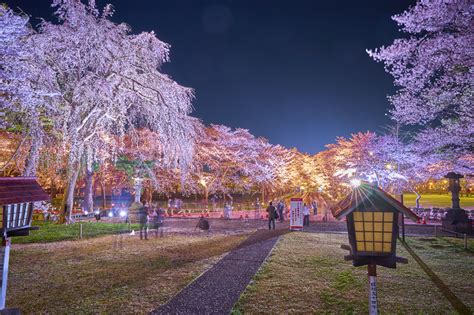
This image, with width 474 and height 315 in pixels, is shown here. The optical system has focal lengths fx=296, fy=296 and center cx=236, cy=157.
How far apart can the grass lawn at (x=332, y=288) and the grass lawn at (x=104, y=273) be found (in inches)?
79.1

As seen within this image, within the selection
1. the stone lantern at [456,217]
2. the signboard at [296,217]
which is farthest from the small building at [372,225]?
the stone lantern at [456,217]

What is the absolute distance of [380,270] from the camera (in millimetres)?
8586

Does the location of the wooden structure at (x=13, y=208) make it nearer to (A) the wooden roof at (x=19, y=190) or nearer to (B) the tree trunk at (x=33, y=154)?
(A) the wooden roof at (x=19, y=190)

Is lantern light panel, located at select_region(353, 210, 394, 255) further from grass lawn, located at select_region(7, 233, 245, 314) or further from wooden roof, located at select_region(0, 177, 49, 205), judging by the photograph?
wooden roof, located at select_region(0, 177, 49, 205)

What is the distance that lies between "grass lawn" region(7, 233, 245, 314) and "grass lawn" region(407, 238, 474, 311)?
6.32m

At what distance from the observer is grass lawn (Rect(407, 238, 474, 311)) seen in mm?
6897

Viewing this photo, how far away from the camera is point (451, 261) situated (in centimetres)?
960

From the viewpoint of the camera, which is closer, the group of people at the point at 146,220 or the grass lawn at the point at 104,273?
the grass lawn at the point at 104,273

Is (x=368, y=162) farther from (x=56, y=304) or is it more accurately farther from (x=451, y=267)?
(x=56, y=304)

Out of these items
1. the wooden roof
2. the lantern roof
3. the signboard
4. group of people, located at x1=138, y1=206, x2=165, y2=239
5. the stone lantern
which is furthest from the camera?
the signboard

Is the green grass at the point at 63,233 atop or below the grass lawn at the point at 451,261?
below

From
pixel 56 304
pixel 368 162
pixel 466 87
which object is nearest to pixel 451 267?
pixel 466 87

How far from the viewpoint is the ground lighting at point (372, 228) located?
4.22 metres

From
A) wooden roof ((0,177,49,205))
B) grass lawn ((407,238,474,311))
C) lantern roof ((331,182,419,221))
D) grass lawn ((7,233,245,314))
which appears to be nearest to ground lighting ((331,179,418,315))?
lantern roof ((331,182,419,221))
